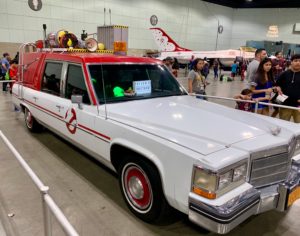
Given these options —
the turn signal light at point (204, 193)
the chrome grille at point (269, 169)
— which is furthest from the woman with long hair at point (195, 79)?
the turn signal light at point (204, 193)

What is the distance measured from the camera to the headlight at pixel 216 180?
193 cm

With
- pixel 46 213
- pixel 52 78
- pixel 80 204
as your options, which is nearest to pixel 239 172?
pixel 46 213

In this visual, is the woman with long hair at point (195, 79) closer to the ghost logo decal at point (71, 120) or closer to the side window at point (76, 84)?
the side window at point (76, 84)

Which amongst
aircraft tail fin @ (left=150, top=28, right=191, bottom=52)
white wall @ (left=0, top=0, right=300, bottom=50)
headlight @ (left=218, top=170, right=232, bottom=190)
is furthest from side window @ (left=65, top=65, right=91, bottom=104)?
aircraft tail fin @ (left=150, top=28, right=191, bottom=52)

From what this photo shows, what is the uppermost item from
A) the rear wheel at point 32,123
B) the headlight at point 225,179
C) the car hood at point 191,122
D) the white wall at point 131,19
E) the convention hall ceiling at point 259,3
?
the convention hall ceiling at point 259,3

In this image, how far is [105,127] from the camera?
290cm

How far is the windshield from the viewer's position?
328 centimetres

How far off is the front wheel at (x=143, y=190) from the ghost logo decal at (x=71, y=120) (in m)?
1.09

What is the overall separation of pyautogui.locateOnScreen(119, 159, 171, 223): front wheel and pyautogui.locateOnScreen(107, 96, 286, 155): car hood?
0.40 metres

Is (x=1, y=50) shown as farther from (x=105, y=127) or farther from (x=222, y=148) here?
(x=222, y=148)

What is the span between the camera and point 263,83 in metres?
5.23

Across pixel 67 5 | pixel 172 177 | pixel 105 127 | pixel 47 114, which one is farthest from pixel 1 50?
pixel 172 177

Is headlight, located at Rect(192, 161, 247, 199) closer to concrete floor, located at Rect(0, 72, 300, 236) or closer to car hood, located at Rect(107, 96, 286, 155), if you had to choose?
car hood, located at Rect(107, 96, 286, 155)

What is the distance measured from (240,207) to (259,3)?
36.8m
